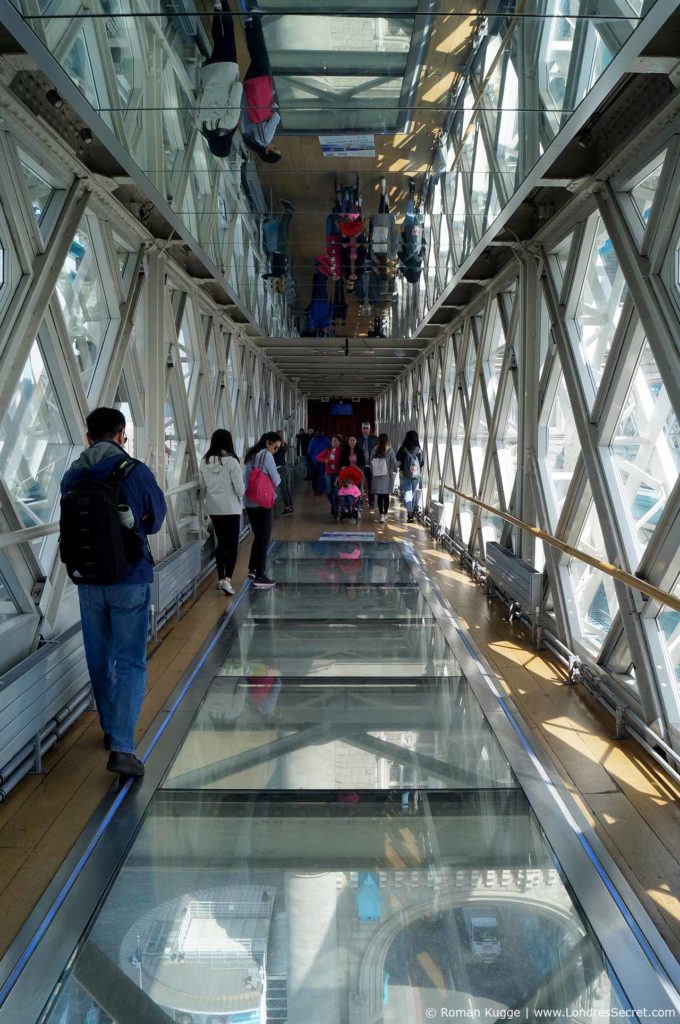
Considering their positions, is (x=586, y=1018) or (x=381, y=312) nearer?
(x=586, y=1018)

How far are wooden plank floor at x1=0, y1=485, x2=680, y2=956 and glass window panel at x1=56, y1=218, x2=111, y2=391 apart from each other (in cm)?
223

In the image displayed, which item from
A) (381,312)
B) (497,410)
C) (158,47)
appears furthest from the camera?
(381,312)

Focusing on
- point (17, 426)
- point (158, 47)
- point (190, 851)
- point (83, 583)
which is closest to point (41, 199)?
point (158, 47)

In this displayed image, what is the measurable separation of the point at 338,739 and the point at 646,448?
7.76 ft

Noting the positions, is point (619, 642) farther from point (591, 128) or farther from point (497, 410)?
point (497, 410)

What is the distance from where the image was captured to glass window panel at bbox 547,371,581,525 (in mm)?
5517

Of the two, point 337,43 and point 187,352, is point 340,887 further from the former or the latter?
point 187,352

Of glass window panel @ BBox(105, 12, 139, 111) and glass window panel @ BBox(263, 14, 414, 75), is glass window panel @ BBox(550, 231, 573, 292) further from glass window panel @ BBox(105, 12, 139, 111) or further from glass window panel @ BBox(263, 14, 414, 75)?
glass window panel @ BBox(105, 12, 139, 111)

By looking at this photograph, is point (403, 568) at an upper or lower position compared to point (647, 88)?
lower

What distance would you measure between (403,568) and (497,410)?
6.23 feet

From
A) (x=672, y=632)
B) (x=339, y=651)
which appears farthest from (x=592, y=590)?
(x=339, y=651)

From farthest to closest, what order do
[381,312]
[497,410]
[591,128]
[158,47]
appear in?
[381,312], [497,410], [591,128], [158,47]

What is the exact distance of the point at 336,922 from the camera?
2.12m

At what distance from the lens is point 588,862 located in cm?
250
